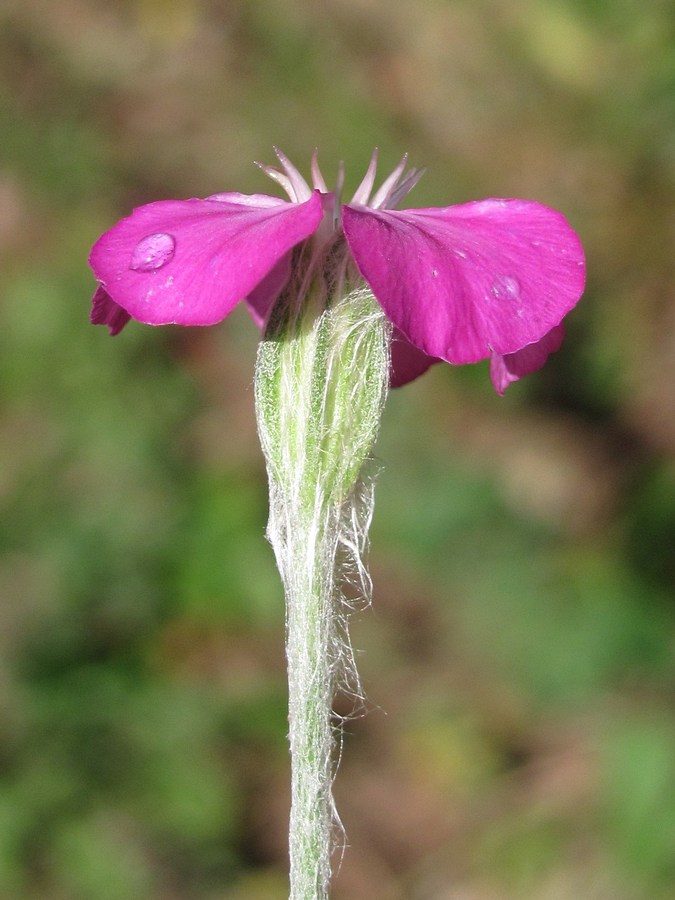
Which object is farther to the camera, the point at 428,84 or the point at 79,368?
the point at 428,84

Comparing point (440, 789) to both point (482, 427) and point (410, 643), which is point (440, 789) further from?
point (482, 427)

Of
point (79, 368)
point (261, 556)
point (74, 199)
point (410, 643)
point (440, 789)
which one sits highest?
point (74, 199)

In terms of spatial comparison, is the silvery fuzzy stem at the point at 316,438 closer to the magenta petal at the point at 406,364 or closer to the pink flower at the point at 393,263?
the pink flower at the point at 393,263

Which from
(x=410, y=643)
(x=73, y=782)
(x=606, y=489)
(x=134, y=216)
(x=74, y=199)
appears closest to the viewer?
(x=134, y=216)

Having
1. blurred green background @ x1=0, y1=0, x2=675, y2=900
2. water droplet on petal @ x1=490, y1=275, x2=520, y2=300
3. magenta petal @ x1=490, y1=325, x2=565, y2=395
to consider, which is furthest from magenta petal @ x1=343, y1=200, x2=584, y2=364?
blurred green background @ x1=0, y1=0, x2=675, y2=900

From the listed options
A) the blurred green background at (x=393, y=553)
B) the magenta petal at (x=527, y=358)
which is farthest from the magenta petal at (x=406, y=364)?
the blurred green background at (x=393, y=553)

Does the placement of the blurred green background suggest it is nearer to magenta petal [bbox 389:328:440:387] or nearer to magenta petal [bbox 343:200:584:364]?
magenta petal [bbox 389:328:440:387]

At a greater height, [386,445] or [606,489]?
[386,445]

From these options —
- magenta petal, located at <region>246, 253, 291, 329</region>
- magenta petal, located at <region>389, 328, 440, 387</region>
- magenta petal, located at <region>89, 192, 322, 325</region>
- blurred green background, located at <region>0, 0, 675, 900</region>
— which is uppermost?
magenta petal, located at <region>89, 192, 322, 325</region>

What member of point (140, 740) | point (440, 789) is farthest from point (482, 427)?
point (140, 740)

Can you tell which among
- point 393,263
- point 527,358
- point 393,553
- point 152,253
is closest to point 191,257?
point 152,253
